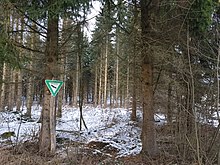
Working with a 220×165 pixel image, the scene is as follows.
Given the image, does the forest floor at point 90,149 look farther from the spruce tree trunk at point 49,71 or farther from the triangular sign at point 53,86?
the triangular sign at point 53,86

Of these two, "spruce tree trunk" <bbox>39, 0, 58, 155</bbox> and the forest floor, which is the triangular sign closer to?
"spruce tree trunk" <bbox>39, 0, 58, 155</bbox>

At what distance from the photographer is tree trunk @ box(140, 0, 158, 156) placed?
7109mm

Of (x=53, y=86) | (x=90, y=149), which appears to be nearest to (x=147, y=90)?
(x=90, y=149)

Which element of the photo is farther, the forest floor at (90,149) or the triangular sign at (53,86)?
the triangular sign at (53,86)

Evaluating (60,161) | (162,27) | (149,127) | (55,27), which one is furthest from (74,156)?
(162,27)

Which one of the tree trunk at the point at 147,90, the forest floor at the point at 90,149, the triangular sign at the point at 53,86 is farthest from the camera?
the tree trunk at the point at 147,90

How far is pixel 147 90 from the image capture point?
24.1 feet

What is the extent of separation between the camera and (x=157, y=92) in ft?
35.1

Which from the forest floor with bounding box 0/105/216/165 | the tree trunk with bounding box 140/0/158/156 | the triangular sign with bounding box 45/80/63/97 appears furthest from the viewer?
the tree trunk with bounding box 140/0/158/156

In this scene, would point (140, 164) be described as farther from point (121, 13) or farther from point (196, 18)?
point (121, 13)

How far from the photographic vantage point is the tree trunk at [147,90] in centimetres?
711

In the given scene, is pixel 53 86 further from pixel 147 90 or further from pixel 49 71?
pixel 147 90

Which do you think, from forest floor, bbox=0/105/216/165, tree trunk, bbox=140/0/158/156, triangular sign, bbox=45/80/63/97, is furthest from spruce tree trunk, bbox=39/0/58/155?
tree trunk, bbox=140/0/158/156

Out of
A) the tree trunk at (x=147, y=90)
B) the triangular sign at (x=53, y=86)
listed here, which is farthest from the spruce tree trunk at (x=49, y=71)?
the tree trunk at (x=147, y=90)
